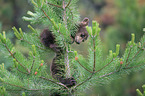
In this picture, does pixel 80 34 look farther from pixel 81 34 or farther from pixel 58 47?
pixel 58 47

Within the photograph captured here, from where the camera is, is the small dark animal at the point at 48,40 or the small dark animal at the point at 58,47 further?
the small dark animal at the point at 48,40

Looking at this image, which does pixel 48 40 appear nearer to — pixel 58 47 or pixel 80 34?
pixel 58 47

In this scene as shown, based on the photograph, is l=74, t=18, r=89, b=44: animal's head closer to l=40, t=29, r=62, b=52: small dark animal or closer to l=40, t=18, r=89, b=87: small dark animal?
l=40, t=18, r=89, b=87: small dark animal

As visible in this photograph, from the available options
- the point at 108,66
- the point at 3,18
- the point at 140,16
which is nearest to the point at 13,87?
the point at 108,66

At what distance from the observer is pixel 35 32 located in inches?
72.2

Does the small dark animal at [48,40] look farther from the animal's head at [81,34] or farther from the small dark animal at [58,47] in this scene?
the animal's head at [81,34]

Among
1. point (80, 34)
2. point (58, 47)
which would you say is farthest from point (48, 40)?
point (80, 34)

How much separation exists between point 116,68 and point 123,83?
15.0ft

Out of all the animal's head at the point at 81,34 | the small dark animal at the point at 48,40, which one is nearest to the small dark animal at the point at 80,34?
the animal's head at the point at 81,34

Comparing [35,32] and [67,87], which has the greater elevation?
[35,32]

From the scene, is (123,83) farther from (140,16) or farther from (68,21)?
(68,21)

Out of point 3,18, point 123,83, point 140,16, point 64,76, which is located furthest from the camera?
point 3,18

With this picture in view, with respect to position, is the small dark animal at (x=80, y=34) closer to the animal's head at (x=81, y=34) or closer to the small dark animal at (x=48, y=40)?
the animal's head at (x=81, y=34)

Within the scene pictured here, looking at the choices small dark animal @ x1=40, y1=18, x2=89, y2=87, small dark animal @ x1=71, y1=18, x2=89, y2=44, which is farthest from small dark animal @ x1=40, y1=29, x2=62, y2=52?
small dark animal @ x1=71, y1=18, x2=89, y2=44
